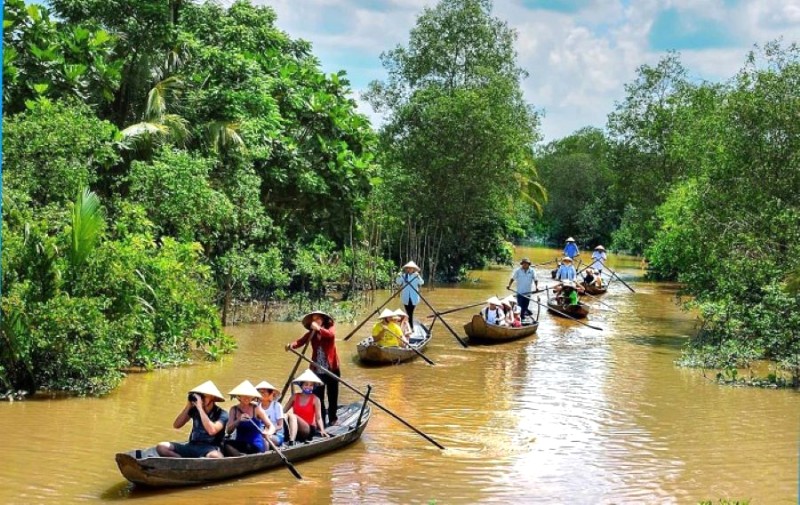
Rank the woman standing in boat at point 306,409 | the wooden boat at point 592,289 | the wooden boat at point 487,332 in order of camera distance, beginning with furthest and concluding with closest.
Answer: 1. the wooden boat at point 592,289
2. the wooden boat at point 487,332
3. the woman standing in boat at point 306,409

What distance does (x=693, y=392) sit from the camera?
1370 centimetres

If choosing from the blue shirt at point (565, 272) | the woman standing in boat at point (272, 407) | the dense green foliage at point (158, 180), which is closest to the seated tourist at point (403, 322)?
the dense green foliage at point (158, 180)

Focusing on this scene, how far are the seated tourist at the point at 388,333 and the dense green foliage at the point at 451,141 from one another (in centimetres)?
1203

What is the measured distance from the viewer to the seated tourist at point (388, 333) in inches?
603

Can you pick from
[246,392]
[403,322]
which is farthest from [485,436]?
[403,322]

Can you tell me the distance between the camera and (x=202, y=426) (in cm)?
812

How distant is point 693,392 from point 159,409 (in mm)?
8283

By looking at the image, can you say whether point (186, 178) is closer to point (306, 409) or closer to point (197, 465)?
point (306, 409)

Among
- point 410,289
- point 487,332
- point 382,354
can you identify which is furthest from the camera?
point 487,332

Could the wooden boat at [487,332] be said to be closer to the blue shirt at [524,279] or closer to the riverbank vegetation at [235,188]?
the blue shirt at [524,279]

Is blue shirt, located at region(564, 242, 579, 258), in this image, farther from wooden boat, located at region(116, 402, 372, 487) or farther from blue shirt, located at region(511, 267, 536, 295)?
wooden boat, located at region(116, 402, 372, 487)

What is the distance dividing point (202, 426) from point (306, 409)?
5.22ft

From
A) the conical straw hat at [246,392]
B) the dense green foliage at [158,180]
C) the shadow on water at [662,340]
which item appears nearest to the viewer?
the conical straw hat at [246,392]

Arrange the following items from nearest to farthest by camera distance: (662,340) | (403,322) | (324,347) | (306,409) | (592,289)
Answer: (306,409)
(324,347)
(403,322)
(662,340)
(592,289)
